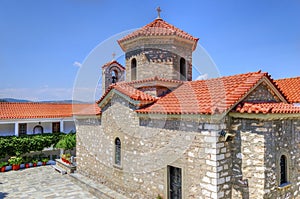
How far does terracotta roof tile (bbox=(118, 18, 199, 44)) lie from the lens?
9.38 meters

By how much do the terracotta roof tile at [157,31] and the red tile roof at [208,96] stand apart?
2685 mm

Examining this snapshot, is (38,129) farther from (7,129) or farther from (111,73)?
(111,73)

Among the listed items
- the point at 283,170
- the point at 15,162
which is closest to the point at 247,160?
the point at 283,170

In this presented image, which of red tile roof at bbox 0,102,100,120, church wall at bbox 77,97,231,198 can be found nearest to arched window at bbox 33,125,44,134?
red tile roof at bbox 0,102,100,120

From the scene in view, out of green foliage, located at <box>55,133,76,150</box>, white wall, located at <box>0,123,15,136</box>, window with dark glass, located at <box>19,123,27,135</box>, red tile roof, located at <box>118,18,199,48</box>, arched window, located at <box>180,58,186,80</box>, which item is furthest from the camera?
window with dark glass, located at <box>19,123,27,135</box>

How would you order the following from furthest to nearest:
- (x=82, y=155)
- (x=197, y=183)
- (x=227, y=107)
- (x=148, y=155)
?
(x=82, y=155) → (x=148, y=155) → (x=197, y=183) → (x=227, y=107)

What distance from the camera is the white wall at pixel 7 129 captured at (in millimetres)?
A: 16422

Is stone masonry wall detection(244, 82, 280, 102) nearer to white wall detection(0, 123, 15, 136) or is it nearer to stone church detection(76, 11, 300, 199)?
stone church detection(76, 11, 300, 199)

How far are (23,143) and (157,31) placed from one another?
12.5 m

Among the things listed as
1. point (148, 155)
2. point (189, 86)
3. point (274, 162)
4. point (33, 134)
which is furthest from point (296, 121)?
point (33, 134)

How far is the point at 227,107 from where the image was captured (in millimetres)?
5570

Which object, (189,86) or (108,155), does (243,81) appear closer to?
(189,86)

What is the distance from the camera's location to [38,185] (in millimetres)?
11375

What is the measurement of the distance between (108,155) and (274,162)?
20.9ft
